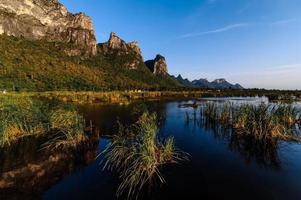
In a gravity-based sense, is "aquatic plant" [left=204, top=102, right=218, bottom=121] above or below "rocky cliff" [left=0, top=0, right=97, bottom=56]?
below

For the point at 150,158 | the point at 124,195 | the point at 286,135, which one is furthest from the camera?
the point at 286,135

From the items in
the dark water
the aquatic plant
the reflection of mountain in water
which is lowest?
the dark water

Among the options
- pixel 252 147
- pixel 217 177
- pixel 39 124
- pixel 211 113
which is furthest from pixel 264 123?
pixel 39 124

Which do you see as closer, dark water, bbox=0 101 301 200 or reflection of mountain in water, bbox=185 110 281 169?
dark water, bbox=0 101 301 200

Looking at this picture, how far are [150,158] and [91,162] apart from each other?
5080 mm

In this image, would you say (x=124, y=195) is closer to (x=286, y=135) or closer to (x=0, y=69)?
(x=286, y=135)

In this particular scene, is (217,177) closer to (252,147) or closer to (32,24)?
(252,147)

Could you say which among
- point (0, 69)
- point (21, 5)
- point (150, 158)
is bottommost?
point (150, 158)

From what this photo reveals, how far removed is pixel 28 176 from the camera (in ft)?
41.7

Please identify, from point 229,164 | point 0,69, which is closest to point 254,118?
point 229,164

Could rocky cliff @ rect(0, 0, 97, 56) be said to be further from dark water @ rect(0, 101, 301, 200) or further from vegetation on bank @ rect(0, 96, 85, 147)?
dark water @ rect(0, 101, 301, 200)

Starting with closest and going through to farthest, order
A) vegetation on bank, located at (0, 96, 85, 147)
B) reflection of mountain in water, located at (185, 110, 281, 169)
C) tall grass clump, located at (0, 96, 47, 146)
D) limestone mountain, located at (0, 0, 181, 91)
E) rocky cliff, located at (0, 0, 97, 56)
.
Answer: reflection of mountain in water, located at (185, 110, 281, 169) < tall grass clump, located at (0, 96, 47, 146) < vegetation on bank, located at (0, 96, 85, 147) < limestone mountain, located at (0, 0, 181, 91) < rocky cliff, located at (0, 0, 97, 56)

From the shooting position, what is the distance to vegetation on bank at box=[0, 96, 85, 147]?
17625mm

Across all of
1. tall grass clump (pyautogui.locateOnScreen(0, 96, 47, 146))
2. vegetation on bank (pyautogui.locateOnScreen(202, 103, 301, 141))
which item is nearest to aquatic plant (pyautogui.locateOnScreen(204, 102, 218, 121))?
vegetation on bank (pyautogui.locateOnScreen(202, 103, 301, 141))
